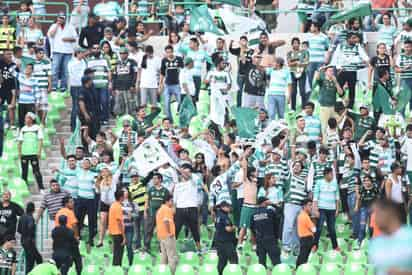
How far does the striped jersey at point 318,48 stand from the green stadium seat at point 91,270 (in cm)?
656

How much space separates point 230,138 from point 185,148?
2.58 ft

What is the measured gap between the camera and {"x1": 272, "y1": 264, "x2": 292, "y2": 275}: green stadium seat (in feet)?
63.4

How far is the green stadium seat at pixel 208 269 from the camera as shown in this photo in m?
19.6

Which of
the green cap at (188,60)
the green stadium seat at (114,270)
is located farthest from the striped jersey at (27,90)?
the green stadium seat at (114,270)

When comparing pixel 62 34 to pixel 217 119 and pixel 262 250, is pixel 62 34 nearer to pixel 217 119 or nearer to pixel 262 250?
pixel 217 119

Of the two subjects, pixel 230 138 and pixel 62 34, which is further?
pixel 62 34

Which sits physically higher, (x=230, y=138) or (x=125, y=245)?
(x=230, y=138)

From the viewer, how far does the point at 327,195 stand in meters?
20.3

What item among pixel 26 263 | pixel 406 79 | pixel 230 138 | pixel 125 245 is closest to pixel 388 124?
pixel 406 79

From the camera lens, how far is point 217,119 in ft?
75.9

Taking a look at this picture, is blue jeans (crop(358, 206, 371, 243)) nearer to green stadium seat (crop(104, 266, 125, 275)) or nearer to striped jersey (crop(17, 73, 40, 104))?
green stadium seat (crop(104, 266, 125, 275))

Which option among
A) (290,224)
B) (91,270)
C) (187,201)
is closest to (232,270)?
(290,224)

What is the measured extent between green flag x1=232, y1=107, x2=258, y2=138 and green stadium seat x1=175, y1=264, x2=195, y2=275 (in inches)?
119

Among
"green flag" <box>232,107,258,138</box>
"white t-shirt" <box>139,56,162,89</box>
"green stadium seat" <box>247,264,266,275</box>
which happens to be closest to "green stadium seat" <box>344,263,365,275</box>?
"green stadium seat" <box>247,264,266,275</box>
